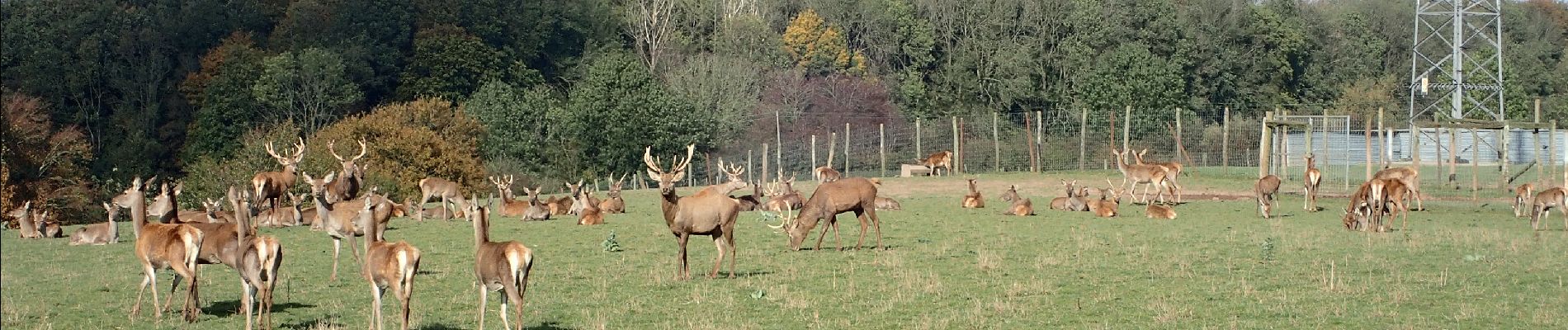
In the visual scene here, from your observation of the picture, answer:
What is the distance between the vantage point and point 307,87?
54.8 meters

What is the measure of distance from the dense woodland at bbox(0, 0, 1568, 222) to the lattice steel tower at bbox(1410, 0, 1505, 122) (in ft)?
5.45

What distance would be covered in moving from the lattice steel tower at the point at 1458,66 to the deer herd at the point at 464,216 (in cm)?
1325

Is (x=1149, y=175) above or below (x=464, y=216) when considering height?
above

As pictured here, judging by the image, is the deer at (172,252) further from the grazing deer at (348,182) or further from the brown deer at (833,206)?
the grazing deer at (348,182)

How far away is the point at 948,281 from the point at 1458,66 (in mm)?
33690

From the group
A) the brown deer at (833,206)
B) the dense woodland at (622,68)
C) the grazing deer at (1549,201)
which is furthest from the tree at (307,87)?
the grazing deer at (1549,201)

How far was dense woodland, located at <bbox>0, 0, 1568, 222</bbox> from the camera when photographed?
51.9 meters

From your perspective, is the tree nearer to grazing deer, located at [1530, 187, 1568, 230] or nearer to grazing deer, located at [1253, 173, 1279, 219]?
grazing deer, located at [1253, 173, 1279, 219]

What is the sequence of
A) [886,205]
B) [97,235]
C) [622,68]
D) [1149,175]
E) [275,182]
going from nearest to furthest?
[97,235]
[275,182]
[886,205]
[1149,175]
[622,68]

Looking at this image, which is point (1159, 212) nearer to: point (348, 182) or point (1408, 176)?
point (1408, 176)

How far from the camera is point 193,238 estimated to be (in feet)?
35.9

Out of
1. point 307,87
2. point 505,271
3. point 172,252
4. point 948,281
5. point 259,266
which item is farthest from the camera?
point 307,87

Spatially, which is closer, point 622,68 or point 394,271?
point 394,271

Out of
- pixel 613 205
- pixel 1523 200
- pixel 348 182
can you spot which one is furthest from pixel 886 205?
pixel 1523 200
